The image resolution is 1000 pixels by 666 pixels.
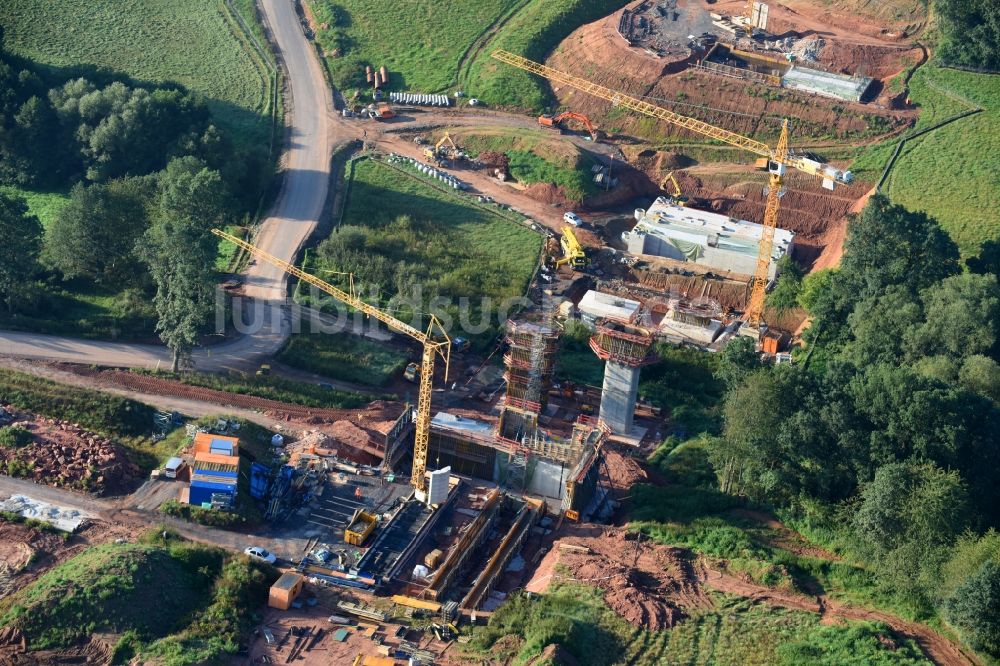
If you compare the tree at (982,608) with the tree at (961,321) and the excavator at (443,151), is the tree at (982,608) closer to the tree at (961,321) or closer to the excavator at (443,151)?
the tree at (961,321)

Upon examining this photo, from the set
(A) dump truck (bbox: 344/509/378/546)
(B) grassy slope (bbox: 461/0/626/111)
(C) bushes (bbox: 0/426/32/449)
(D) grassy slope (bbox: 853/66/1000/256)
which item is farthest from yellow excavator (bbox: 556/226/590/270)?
(C) bushes (bbox: 0/426/32/449)

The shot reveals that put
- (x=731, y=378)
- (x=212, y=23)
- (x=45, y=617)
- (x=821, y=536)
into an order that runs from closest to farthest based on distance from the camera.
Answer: (x=45, y=617) < (x=821, y=536) < (x=731, y=378) < (x=212, y=23)

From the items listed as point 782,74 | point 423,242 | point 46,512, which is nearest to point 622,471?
point 423,242

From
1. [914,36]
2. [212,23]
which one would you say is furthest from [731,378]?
[212,23]

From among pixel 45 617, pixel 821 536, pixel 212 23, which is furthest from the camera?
pixel 212 23

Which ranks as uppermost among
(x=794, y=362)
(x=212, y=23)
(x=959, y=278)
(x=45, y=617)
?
(x=212, y=23)

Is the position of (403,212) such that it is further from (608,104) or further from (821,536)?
(821,536)
